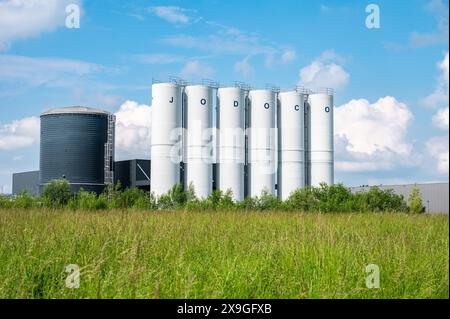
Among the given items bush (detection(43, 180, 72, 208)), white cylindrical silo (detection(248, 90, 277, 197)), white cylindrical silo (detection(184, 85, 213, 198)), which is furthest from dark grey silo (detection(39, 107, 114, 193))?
white cylindrical silo (detection(248, 90, 277, 197))

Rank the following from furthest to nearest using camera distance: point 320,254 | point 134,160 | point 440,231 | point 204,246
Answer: point 134,160 < point 440,231 < point 204,246 < point 320,254

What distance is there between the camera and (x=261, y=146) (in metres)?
36.3

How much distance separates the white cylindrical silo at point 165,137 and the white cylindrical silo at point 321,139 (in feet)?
29.1

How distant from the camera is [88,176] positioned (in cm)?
3644

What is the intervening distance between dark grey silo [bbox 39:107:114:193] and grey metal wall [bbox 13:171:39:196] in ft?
49.0

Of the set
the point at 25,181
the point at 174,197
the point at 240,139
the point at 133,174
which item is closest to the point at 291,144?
the point at 240,139

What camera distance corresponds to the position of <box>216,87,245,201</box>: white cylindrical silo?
35.3 m

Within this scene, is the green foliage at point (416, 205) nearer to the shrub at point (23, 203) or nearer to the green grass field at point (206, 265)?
the shrub at point (23, 203)

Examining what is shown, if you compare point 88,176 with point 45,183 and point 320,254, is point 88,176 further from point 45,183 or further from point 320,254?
point 320,254

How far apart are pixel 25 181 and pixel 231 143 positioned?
2854cm

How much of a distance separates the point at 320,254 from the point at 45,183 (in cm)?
3394

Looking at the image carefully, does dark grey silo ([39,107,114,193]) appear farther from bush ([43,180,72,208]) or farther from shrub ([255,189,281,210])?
shrub ([255,189,281,210])

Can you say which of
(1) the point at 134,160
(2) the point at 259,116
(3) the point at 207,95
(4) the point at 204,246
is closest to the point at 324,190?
(2) the point at 259,116
